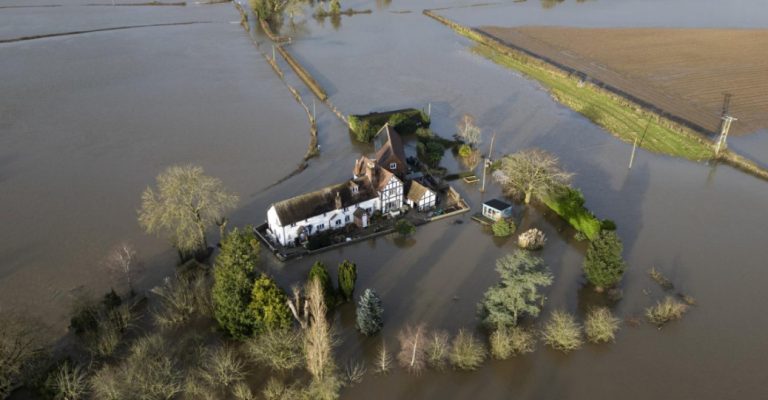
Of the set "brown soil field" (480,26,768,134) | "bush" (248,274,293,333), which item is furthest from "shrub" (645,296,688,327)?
"brown soil field" (480,26,768,134)

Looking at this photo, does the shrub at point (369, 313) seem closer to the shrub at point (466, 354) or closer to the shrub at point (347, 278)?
the shrub at point (347, 278)

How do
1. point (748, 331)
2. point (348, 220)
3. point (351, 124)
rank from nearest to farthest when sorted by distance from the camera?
point (748, 331) → point (348, 220) → point (351, 124)

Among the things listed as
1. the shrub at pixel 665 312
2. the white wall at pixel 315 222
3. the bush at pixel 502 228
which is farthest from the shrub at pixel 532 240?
the white wall at pixel 315 222

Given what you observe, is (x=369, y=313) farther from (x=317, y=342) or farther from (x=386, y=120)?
(x=386, y=120)

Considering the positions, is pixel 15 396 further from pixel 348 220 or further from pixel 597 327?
pixel 597 327

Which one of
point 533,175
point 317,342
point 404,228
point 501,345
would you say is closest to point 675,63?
point 533,175

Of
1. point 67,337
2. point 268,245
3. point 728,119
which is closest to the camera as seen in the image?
point 67,337

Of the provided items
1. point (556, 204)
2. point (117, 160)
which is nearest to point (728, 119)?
point (556, 204)

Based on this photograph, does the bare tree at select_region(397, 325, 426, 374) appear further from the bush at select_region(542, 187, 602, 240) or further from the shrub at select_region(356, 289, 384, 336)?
the bush at select_region(542, 187, 602, 240)
